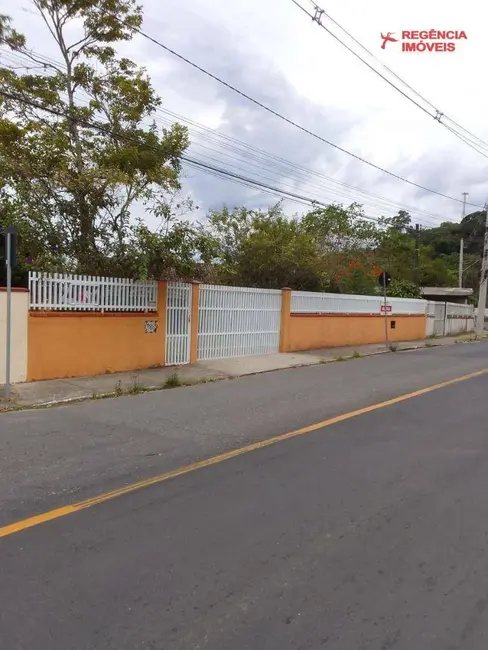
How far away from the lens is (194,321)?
1374 cm

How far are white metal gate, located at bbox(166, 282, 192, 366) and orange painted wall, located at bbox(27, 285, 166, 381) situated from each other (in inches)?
8.8

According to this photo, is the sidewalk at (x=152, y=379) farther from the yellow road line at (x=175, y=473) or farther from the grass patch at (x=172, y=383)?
the yellow road line at (x=175, y=473)

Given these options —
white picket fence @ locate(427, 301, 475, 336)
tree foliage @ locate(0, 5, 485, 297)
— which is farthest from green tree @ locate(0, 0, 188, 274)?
white picket fence @ locate(427, 301, 475, 336)

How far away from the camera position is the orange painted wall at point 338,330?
17.4 m

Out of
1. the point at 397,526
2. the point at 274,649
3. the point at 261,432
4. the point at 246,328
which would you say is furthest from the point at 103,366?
the point at 274,649

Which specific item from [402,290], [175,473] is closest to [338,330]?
[402,290]

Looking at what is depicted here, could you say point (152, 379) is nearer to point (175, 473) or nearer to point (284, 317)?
point (175, 473)

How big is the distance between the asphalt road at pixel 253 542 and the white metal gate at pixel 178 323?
236 inches

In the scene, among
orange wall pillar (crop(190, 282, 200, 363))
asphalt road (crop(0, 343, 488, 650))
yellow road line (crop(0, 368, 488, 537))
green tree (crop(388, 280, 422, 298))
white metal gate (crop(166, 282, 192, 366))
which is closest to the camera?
asphalt road (crop(0, 343, 488, 650))

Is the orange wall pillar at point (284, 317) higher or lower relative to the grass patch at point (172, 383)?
higher

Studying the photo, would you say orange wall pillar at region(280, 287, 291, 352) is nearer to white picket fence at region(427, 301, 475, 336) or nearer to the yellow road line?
the yellow road line

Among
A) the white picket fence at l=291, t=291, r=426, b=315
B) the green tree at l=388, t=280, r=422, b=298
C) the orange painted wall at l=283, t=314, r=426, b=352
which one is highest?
the green tree at l=388, t=280, r=422, b=298

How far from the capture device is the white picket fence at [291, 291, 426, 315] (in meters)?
17.6

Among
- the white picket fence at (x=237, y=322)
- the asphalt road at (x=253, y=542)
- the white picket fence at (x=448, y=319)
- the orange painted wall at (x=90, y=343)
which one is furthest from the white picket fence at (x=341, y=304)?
the asphalt road at (x=253, y=542)
